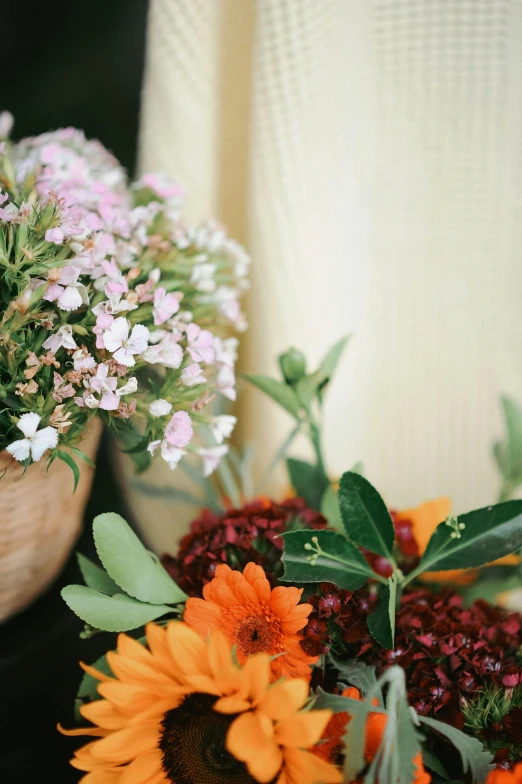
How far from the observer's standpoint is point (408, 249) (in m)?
0.61

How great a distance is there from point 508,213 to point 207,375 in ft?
1.09

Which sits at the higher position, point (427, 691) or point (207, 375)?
point (207, 375)

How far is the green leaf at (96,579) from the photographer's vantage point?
1.26 feet

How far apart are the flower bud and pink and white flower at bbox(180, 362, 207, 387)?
0.09m

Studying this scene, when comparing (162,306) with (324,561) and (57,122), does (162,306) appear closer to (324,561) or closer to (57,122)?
(324,561)

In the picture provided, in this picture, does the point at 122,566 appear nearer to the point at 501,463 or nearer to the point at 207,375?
the point at 207,375

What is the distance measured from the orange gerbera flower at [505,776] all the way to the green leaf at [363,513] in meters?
0.12

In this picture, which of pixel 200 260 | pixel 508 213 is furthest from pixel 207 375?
pixel 508 213

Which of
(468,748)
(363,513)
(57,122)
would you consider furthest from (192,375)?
(57,122)

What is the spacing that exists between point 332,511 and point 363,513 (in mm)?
75

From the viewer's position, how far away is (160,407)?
353mm

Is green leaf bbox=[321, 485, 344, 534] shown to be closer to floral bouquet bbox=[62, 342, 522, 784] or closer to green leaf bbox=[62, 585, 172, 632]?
floral bouquet bbox=[62, 342, 522, 784]

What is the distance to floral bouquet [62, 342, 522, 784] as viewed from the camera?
0.28 metres

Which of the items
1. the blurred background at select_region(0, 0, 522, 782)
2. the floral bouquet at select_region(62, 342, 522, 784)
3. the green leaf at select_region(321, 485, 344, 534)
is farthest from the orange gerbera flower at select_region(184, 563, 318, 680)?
the blurred background at select_region(0, 0, 522, 782)
